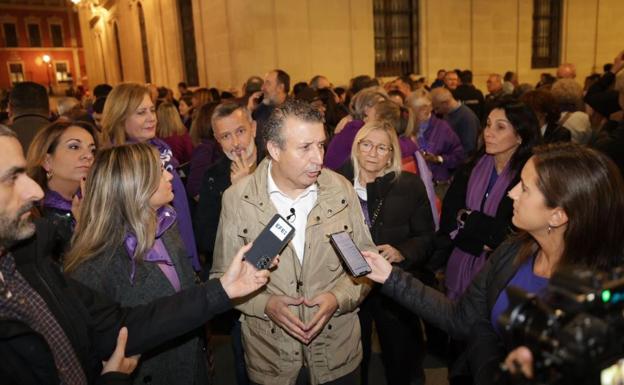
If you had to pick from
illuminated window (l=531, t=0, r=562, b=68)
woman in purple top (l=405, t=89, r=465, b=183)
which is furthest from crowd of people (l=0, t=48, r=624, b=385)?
illuminated window (l=531, t=0, r=562, b=68)

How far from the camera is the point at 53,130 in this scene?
330 centimetres

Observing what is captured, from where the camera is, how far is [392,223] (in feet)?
10.9

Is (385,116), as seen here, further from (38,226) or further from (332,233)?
(38,226)

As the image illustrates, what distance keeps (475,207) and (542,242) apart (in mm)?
1308

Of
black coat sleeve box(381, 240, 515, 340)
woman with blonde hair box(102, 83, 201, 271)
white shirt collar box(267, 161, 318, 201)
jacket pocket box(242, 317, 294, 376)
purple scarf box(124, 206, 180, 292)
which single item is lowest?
jacket pocket box(242, 317, 294, 376)

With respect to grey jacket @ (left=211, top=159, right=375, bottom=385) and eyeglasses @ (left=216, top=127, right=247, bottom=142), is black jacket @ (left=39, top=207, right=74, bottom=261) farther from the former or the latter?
eyeglasses @ (left=216, top=127, right=247, bottom=142)

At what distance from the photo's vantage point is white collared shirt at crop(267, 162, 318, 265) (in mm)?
2545

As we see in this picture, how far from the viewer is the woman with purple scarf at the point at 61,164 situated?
3070mm

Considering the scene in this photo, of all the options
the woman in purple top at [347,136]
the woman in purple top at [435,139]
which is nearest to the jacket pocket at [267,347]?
the woman in purple top at [347,136]

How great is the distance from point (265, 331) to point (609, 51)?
61.7 ft

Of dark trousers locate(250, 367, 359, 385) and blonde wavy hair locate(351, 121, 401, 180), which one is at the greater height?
blonde wavy hair locate(351, 121, 401, 180)

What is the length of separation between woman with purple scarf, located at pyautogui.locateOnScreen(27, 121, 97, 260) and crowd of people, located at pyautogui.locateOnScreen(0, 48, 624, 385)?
0.01 meters

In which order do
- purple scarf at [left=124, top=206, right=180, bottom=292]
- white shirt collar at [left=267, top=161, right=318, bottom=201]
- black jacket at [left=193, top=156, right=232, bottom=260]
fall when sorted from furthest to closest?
black jacket at [left=193, top=156, right=232, bottom=260] < white shirt collar at [left=267, top=161, right=318, bottom=201] < purple scarf at [left=124, top=206, right=180, bottom=292]

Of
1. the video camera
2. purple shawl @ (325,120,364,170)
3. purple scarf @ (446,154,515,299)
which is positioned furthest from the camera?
purple shawl @ (325,120,364,170)
